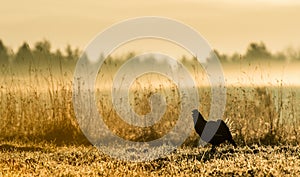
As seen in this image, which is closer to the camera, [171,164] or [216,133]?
[171,164]

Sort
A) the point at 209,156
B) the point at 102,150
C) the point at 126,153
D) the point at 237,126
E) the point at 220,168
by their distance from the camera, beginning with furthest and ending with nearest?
the point at 237,126
the point at 102,150
the point at 126,153
the point at 209,156
the point at 220,168

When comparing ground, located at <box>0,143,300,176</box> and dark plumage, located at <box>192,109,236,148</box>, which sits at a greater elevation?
dark plumage, located at <box>192,109,236,148</box>

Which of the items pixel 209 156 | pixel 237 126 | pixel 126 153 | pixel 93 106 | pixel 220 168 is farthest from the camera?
pixel 93 106

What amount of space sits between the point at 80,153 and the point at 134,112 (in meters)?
3.75

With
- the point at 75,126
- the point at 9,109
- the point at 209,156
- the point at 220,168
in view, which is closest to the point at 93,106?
the point at 75,126

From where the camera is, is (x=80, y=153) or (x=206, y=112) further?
(x=206, y=112)

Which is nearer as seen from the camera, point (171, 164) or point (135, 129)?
point (171, 164)

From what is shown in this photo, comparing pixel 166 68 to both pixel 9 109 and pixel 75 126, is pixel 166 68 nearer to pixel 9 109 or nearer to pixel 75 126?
pixel 75 126

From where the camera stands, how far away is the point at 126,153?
1232 cm

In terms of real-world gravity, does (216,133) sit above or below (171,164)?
above

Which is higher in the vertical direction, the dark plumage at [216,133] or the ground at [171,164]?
the dark plumage at [216,133]

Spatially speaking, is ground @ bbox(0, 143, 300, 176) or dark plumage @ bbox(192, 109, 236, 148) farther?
dark plumage @ bbox(192, 109, 236, 148)

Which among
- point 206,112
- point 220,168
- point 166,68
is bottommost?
point 220,168

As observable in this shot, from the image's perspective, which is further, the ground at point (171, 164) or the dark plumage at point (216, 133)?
the dark plumage at point (216, 133)
